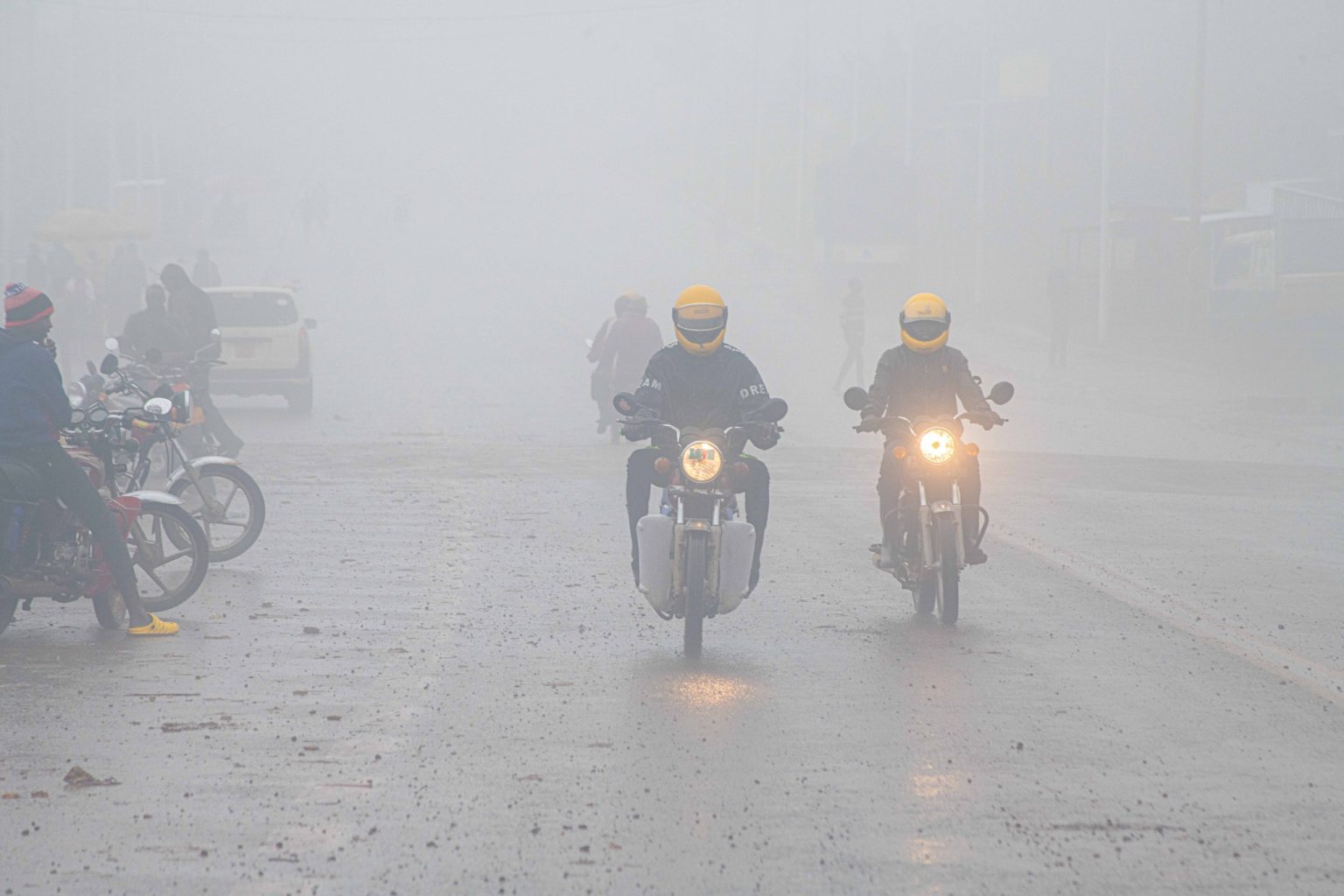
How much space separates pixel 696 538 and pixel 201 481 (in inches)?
165

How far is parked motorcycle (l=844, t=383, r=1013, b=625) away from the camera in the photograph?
9.27m

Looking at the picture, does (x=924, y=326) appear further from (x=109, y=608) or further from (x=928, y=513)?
(x=109, y=608)

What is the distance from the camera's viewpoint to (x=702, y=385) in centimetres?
895

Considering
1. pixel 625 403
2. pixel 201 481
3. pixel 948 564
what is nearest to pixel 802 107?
pixel 201 481

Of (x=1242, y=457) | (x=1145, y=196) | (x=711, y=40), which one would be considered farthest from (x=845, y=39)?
(x=1242, y=457)

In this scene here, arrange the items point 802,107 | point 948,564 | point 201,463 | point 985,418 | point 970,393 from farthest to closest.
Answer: point 802,107
point 201,463
point 970,393
point 985,418
point 948,564

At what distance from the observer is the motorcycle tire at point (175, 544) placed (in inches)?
382

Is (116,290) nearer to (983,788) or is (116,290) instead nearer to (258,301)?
(258,301)

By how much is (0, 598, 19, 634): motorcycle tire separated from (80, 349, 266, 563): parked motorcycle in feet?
4.98

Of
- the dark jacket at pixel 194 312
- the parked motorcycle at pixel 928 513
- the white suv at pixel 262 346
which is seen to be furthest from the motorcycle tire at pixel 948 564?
the white suv at pixel 262 346

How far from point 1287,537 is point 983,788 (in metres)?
7.87

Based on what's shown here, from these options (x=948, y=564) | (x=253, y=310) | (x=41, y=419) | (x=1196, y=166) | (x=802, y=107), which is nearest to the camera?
(x=41, y=419)

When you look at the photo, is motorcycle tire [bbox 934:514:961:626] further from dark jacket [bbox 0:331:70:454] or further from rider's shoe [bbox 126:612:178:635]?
dark jacket [bbox 0:331:70:454]

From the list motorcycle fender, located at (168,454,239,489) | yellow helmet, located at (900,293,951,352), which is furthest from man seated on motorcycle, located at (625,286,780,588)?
motorcycle fender, located at (168,454,239,489)
